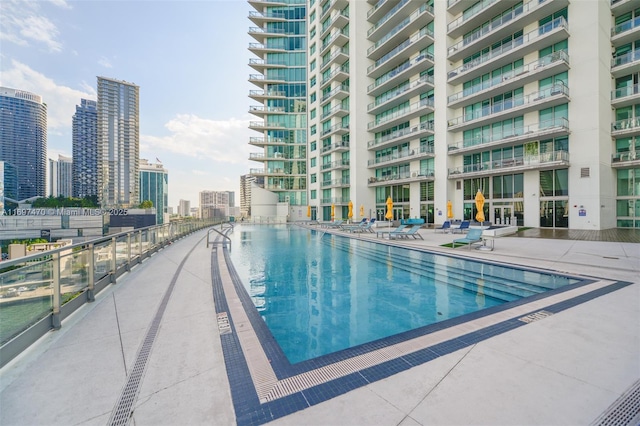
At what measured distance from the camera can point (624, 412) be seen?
2102mm

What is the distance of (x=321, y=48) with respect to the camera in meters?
39.9

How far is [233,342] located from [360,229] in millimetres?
18795

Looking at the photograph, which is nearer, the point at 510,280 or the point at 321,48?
the point at 510,280

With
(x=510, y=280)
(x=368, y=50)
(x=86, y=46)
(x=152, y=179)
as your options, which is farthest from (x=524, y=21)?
(x=152, y=179)

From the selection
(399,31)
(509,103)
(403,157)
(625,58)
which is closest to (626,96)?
(625,58)

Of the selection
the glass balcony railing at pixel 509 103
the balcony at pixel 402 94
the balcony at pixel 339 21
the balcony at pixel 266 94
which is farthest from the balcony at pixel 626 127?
the balcony at pixel 266 94

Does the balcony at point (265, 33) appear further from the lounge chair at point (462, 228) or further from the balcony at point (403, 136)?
the lounge chair at point (462, 228)

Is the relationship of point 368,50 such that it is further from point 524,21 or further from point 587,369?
point 587,369

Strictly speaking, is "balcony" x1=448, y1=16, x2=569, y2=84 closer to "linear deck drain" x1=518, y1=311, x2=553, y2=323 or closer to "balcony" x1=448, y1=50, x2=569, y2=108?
"balcony" x1=448, y1=50, x2=569, y2=108

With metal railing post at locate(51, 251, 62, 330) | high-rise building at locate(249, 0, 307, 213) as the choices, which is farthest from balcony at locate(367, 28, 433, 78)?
metal railing post at locate(51, 251, 62, 330)

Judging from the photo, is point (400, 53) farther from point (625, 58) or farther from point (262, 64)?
point (262, 64)

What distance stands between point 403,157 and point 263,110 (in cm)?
2925

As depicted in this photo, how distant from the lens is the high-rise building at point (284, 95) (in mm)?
46750

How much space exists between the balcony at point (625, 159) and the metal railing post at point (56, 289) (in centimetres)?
2951
